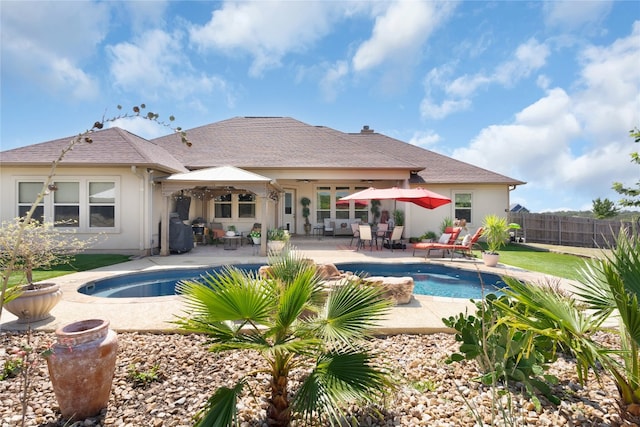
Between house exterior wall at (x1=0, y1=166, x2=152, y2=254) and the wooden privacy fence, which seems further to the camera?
the wooden privacy fence

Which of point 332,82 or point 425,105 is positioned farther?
point 425,105

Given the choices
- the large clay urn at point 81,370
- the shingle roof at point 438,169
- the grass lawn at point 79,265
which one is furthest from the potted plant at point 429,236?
the large clay urn at point 81,370

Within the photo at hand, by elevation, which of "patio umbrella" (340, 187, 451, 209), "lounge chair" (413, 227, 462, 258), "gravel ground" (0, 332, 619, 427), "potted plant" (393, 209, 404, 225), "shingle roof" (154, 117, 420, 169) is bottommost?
"gravel ground" (0, 332, 619, 427)

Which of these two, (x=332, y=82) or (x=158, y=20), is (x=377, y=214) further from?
(x=158, y=20)

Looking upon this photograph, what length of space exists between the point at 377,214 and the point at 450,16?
35.5 ft

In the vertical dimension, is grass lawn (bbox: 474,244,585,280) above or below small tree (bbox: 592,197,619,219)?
below

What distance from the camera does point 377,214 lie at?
61.3 ft

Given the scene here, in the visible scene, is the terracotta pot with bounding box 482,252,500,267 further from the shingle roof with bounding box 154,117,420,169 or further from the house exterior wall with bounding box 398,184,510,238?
the house exterior wall with bounding box 398,184,510,238

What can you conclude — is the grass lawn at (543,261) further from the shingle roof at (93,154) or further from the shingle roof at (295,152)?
the shingle roof at (93,154)

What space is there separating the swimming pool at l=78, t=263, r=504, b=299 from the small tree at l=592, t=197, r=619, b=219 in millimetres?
41909

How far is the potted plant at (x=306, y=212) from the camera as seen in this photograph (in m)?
18.5

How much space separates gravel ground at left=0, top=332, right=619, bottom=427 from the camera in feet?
8.75

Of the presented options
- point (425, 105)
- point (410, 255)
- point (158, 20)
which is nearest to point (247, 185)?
point (158, 20)

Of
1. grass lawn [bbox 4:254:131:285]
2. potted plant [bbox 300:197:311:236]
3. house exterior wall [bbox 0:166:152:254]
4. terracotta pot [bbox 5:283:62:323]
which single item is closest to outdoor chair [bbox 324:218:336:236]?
potted plant [bbox 300:197:311:236]
